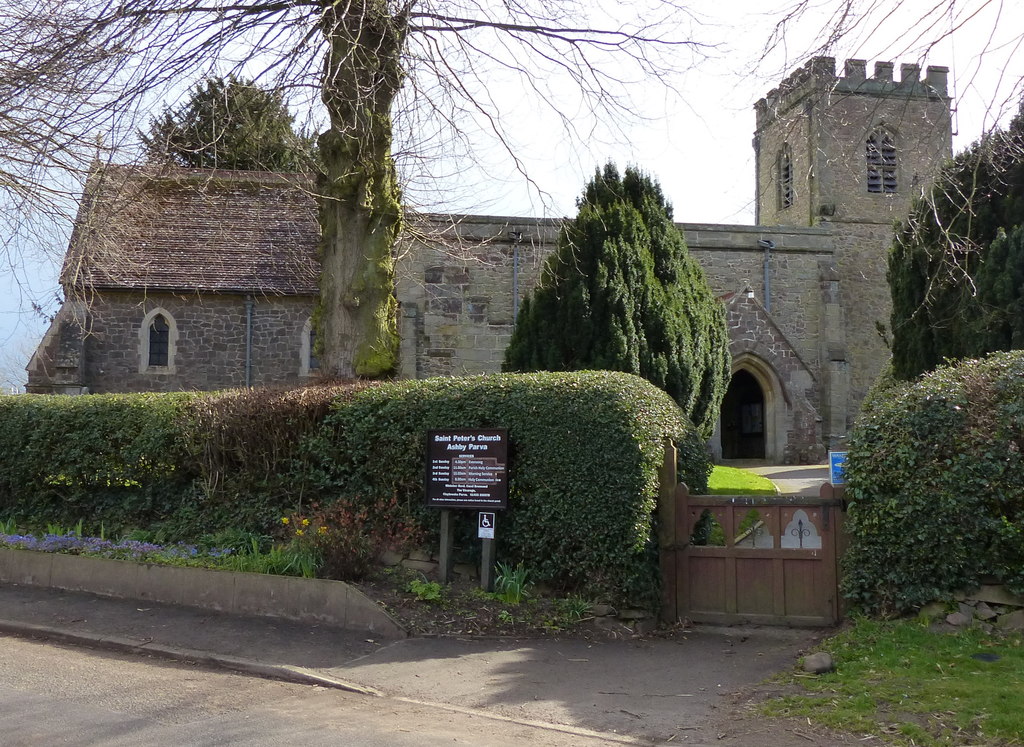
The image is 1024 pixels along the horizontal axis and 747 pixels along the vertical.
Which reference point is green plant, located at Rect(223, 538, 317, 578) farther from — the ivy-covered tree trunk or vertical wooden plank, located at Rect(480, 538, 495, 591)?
the ivy-covered tree trunk

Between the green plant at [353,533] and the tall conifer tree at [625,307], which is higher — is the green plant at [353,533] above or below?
below

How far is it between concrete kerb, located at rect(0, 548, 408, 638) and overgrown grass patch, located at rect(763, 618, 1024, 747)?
3.58m

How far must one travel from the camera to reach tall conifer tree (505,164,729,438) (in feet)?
50.3

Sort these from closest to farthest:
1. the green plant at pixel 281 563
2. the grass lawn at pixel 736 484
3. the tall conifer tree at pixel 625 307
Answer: the green plant at pixel 281 563 < the grass lawn at pixel 736 484 < the tall conifer tree at pixel 625 307

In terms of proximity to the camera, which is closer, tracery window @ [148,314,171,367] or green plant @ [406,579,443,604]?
green plant @ [406,579,443,604]

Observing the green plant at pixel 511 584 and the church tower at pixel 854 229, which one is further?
the church tower at pixel 854 229

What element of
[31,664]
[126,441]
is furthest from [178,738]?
[126,441]

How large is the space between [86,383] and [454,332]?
31.6ft

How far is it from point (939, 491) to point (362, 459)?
5.50m

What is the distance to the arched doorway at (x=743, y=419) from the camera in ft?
82.3

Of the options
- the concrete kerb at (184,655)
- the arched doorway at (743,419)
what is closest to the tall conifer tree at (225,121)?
the concrete kerb at (184,655)

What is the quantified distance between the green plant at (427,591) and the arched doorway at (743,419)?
1747cm

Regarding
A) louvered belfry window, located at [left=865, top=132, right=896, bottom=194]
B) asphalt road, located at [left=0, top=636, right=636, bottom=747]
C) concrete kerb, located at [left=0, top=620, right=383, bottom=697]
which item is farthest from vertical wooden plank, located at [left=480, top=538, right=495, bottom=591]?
louvered belfry window, located at [left=865, top=132, right=896, bottom=194]

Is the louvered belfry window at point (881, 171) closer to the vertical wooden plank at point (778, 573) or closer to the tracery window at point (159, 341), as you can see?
the tracery window at point (159, 341)
